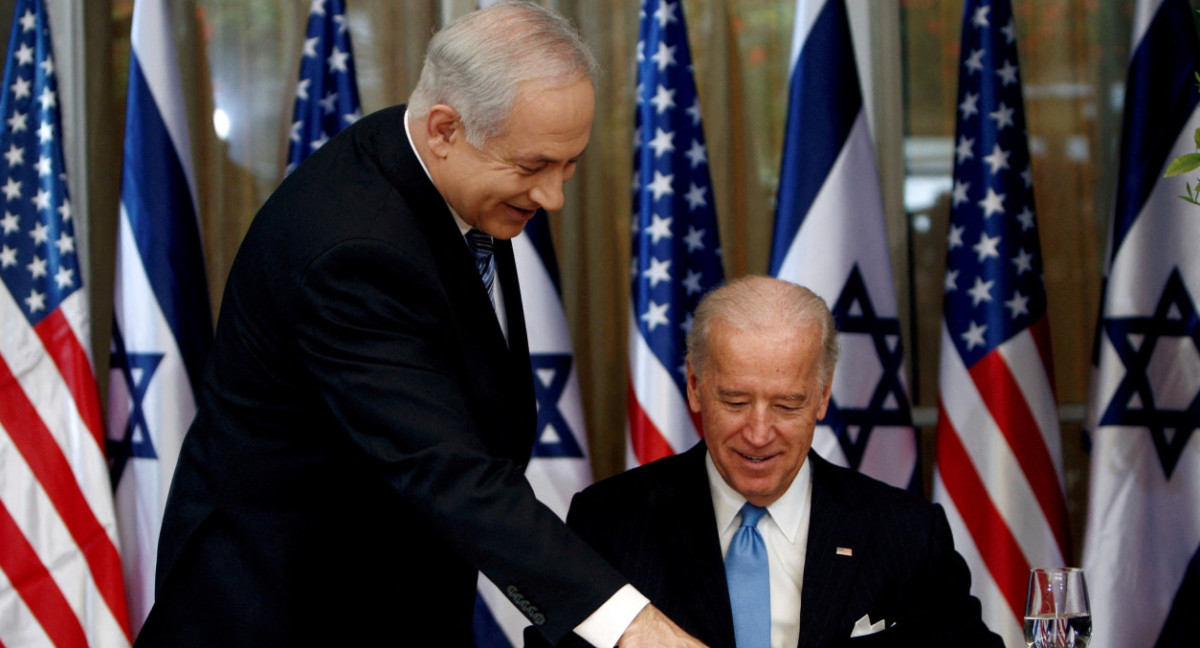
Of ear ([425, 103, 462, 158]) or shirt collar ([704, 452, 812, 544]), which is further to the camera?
shirt collar ([704, 452, 812, 544])

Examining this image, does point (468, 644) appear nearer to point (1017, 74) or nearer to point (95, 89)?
A: point (1017, 74)

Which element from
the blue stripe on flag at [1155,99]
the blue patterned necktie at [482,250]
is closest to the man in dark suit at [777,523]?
the blue patterned necktie at [482,250]

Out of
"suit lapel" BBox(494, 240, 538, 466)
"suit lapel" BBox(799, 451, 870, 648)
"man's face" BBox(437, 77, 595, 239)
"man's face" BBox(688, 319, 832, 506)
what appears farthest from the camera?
"man's face" BBox(688, 319, 832, 506)

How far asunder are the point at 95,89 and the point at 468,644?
2.93m

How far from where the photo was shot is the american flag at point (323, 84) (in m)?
3.84

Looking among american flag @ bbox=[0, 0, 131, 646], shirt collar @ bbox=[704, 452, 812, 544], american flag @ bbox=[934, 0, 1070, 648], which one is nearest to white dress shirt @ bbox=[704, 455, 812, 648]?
shirt collar @ bbox=[704, 452, 812, 544]

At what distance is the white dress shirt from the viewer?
7.44 feet

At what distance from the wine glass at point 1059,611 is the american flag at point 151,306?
269cm

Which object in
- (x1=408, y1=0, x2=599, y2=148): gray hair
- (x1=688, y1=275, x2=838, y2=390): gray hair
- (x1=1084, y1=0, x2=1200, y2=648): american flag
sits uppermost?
(x1=408, y1=0, x2=599, y2=148): gray hair

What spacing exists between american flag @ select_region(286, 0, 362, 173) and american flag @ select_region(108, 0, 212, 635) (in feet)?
1.20

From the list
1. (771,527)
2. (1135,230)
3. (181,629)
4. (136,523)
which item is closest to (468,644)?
(181,629)

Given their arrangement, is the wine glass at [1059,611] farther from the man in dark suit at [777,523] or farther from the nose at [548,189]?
the nose at [548,189]

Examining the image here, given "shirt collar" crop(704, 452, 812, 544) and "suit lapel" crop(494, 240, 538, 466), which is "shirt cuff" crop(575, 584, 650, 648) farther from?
"shirt collar" crop(704, 452, 812, 544)

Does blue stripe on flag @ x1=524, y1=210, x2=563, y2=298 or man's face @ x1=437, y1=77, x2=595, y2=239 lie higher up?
man's face @ x1=437, y1=77, x2=595, y2=239
